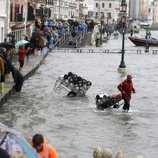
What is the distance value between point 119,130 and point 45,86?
10597 millimetres

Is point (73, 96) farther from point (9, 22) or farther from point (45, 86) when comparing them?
point (9, 22)

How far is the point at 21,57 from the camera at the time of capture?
29438 mm

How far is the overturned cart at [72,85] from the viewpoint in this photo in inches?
936

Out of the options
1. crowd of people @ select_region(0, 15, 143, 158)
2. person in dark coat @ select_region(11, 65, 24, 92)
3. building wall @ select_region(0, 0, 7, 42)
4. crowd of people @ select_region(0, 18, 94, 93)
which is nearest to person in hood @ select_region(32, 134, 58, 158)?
crowd of people @ select_region(0, 15, 143, 158)

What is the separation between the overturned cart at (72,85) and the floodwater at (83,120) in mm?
294

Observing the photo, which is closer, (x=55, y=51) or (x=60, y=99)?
(x=60, y=99)

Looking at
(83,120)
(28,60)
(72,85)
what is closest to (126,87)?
(83,120)

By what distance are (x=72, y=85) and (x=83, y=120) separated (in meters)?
4.88

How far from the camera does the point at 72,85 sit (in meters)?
23.9

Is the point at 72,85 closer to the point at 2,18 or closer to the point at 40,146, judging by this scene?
the point at 40,146

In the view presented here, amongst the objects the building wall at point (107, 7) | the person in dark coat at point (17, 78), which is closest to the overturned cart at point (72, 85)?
the person in dark coat at point (17, 78)

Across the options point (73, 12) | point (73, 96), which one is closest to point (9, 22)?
point (73, 96)

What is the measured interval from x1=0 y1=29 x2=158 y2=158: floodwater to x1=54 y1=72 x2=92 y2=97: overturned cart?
0.29 metres

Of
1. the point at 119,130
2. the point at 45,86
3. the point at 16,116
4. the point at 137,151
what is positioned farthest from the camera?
the point at 45,86
